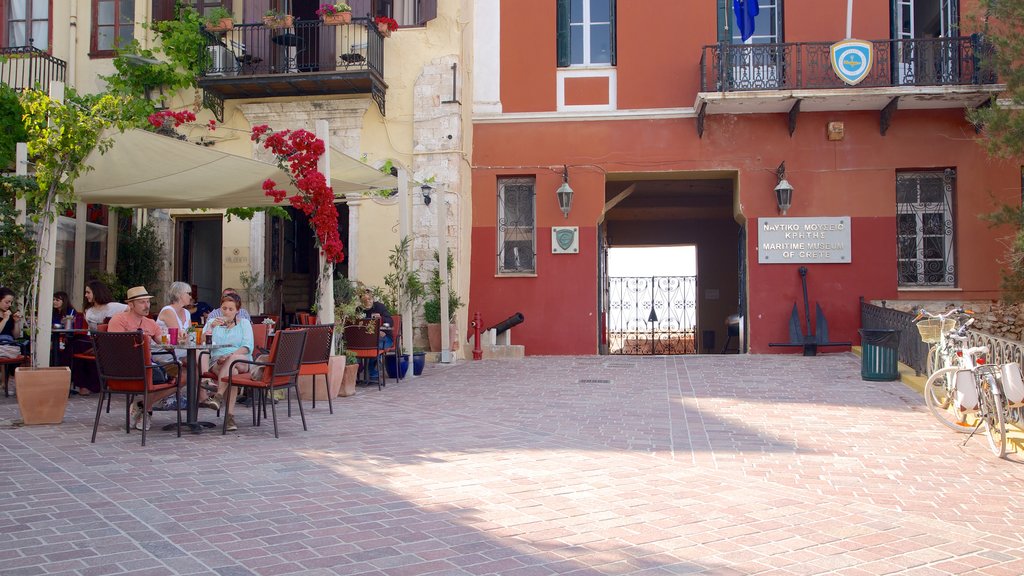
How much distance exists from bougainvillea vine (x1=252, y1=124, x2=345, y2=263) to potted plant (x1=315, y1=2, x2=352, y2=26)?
545 cm

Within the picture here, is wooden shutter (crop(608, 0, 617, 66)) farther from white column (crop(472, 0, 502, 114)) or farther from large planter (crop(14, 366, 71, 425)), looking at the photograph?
large planter (crop(14, 366, 71, 425))

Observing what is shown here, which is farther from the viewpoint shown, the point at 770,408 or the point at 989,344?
the point at 770,408

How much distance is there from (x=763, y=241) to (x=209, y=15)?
9.68m

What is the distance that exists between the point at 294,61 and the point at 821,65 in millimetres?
8448

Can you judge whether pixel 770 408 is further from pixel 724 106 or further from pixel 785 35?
pixel 785 35

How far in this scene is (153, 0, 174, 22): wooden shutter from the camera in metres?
15.1

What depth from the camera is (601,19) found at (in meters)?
15.1

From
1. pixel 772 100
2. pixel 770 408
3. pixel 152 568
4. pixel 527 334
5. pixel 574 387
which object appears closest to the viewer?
pixel 152 568

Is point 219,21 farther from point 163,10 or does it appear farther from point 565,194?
point 565,194

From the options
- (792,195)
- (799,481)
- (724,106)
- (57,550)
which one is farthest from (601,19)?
(57,550)

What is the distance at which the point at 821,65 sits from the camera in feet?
46.1

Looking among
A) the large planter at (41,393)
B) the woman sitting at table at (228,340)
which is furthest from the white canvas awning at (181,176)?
the large planter at (41,393)

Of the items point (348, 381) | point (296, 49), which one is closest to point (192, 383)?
point (348, 381)

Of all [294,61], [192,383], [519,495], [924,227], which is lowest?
[519,495]
